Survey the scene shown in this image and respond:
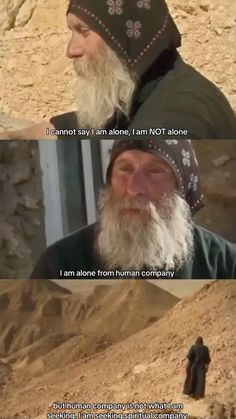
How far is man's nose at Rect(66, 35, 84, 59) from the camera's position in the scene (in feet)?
11.0

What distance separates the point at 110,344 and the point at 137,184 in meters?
0.64

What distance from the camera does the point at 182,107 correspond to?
10.8 ft

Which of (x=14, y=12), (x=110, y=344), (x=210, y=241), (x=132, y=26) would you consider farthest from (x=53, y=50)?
(x=110, y=344)

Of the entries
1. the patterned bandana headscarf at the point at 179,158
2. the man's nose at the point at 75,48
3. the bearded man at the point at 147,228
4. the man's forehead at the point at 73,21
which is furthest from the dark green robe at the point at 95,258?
the man's forehead at the point at 73,21

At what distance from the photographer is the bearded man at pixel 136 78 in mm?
3305

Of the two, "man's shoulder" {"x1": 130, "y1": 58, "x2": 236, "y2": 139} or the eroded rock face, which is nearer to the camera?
"man's shoulder" {"x1": 130, "y1": 58, "x2": 236, "y2": 139}

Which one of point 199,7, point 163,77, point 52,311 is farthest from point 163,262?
point 199,7

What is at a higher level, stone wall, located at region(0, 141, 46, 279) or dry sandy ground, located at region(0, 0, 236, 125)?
dry sandy ground, located at region(0, 0, 236, 125)

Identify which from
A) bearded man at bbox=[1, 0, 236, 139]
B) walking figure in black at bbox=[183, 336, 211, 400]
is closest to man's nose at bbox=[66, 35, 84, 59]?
bearded man at bbox=[1, 0, 236, 139]

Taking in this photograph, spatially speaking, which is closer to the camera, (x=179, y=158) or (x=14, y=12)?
(x=179, y=158)

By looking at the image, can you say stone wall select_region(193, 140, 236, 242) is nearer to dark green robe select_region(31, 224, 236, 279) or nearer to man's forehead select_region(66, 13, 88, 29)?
dark green robe select_region(31, 224, 236, 279)

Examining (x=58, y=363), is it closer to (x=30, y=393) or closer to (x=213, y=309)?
(x=30, y=393)

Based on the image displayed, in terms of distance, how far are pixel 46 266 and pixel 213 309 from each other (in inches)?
26.8

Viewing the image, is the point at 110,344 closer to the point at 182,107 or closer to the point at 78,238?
the point at 78,238
